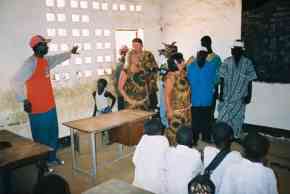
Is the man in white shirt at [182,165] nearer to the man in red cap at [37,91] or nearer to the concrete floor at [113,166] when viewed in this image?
the concrete floor at [113,166]

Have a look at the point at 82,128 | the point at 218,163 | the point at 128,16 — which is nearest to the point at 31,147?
the point at 82,128

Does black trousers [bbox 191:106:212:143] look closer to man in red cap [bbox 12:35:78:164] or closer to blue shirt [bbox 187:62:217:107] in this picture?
blue shirt [bbox 187:62:217:107]

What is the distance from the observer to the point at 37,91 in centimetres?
400

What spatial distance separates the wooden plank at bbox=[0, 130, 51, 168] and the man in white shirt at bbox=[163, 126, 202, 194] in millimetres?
1153

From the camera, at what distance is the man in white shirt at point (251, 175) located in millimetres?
1923

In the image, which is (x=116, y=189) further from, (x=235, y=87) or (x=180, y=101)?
(x=235, y=87)

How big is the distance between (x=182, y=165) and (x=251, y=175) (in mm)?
495

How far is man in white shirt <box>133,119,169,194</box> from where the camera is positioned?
2441mm

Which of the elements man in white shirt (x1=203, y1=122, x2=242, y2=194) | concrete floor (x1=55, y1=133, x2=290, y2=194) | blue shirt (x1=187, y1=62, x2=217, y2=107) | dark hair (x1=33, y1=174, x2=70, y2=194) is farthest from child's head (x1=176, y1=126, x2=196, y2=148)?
blue shirt (x1=187, y1=62, x2=217, y2=107)

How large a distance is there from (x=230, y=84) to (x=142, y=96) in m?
1.31

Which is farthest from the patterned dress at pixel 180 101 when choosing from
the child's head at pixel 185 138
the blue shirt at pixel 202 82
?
the child's head at pixel 185 138

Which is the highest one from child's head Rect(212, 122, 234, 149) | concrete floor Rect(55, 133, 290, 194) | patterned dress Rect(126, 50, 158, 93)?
patterned dress Rect(126, 50, 158, 93)

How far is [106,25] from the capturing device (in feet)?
17.8

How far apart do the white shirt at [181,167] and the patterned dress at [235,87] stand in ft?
7.29
